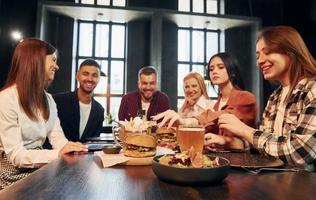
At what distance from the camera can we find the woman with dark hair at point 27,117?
118 centimetres

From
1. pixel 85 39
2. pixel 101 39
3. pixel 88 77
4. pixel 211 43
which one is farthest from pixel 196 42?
pixel 88 77

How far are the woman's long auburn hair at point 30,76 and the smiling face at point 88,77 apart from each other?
0.93 metres

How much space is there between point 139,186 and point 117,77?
18.5ft

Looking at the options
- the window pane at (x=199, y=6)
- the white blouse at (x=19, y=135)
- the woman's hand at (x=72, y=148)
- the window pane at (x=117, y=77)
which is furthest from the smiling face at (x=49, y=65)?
the window pane at (x=199, y=6)

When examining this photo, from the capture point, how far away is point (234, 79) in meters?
1.78

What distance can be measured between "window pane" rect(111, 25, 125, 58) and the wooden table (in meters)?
5.62

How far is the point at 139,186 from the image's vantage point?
59 centimetres

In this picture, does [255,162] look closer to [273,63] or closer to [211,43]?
[273,63]

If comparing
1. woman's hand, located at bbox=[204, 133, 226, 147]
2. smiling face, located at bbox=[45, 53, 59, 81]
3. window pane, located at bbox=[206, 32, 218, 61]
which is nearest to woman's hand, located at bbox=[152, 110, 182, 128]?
woman's hand, located at bbox=[204, 133, 226, 147]

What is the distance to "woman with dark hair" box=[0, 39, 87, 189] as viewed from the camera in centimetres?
118

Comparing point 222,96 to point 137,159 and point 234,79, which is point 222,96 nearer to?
point 234,79

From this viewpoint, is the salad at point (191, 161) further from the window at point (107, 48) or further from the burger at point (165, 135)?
the window at point (107, 48)

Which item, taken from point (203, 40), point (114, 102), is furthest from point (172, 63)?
point (114, 102)

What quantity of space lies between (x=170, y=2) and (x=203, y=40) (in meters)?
1.32
